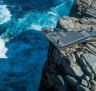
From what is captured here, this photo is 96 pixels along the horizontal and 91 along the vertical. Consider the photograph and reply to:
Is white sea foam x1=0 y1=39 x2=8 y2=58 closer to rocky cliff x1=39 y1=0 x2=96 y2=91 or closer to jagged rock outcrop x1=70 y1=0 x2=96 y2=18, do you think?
rocky cliff x1=39 y1=0 x2=96 y2=91

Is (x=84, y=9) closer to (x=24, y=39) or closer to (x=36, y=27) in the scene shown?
(x=36, y=27)

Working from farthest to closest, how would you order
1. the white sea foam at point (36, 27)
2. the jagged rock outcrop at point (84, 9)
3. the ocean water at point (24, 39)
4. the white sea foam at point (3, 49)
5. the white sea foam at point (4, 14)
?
the white sea foam at point (4, 14) < the white sea foam at point (36, 27) < the white sea foam at point (3, 49) < the jagged rock outcrop at point (84, 9) < the ocean water at point (24, 39)

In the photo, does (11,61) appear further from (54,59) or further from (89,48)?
(89,48)

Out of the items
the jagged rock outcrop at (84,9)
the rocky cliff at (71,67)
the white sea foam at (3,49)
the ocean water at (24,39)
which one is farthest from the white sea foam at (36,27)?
the rocky cliff at (71,67)

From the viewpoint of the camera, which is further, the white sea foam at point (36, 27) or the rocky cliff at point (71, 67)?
the white sea foam at point (36, 27)

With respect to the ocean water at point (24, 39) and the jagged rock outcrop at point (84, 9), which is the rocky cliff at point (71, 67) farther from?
the jagged rock outcrop at point (84, 9)

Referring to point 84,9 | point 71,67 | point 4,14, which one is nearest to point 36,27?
point 4,14
